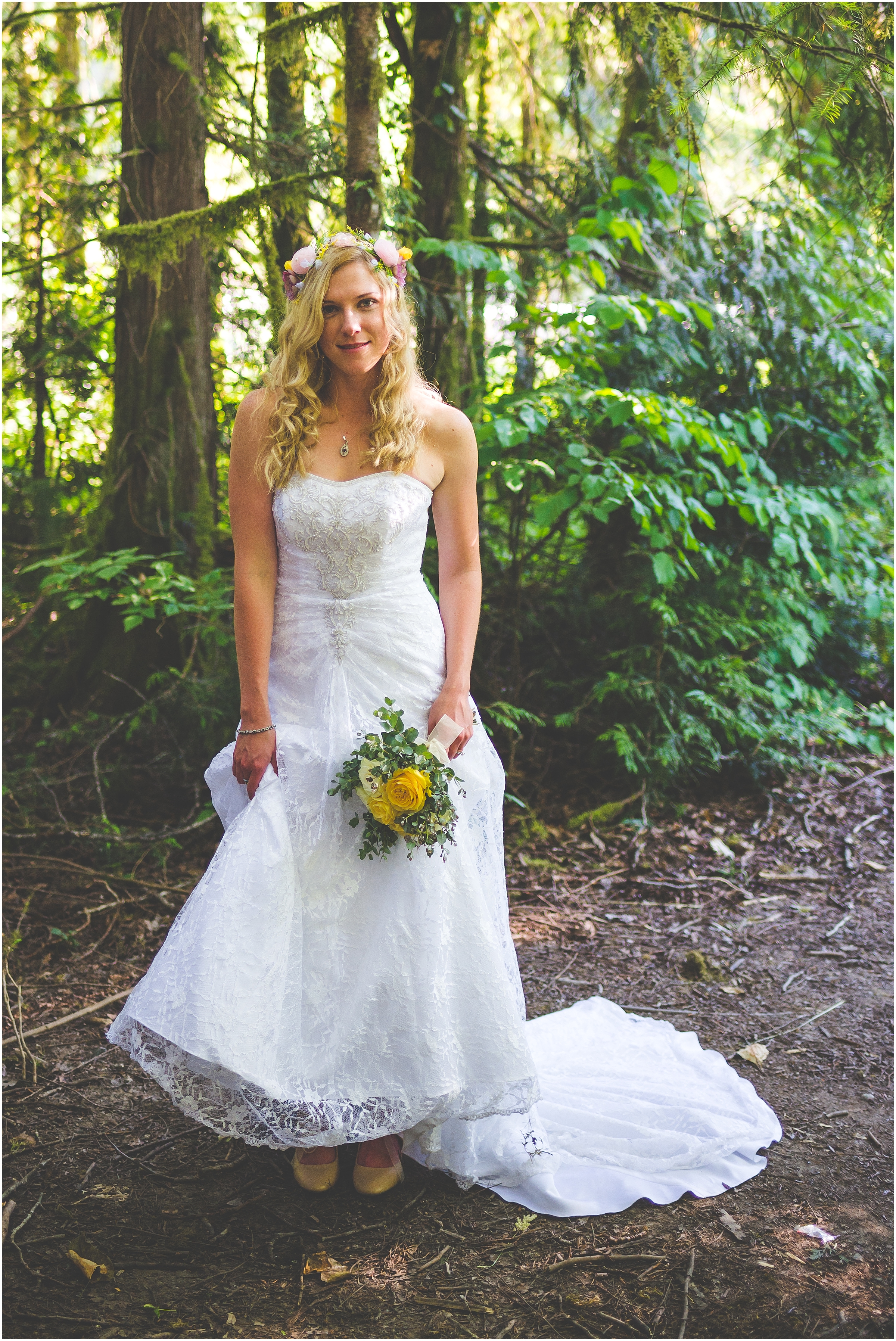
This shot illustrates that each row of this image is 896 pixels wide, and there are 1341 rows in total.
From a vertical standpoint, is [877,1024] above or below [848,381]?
below

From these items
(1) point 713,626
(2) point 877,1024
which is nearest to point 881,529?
(1) point 713,626

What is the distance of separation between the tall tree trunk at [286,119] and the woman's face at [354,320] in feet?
6.05

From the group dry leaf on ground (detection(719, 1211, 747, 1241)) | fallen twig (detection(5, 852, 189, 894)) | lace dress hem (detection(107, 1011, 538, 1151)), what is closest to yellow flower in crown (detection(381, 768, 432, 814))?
lace dress hem (detection(107, 1011, 538, 1151))

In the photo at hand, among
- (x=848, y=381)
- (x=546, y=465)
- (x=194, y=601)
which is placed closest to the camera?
(x=546, y=465)

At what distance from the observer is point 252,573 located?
250cm

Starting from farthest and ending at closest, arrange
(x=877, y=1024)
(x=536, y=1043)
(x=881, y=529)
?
(x=881, y=529) → (x=877, y=1024) → (x=536, y=1043)

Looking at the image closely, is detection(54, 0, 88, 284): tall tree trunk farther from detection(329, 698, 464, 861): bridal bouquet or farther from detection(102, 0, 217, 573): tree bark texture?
detection(329, 698, 464, 861): bridal bouquet

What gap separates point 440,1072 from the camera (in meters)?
2.29

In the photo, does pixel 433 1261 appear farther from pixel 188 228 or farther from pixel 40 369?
pixel 40 369

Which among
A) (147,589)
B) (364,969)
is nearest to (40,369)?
(147,589)

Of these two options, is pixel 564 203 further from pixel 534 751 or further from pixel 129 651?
pixel 129 651

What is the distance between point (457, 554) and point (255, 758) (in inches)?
32.2

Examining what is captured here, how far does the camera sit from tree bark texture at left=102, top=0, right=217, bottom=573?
513cm

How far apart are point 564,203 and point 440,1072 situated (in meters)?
5.02
